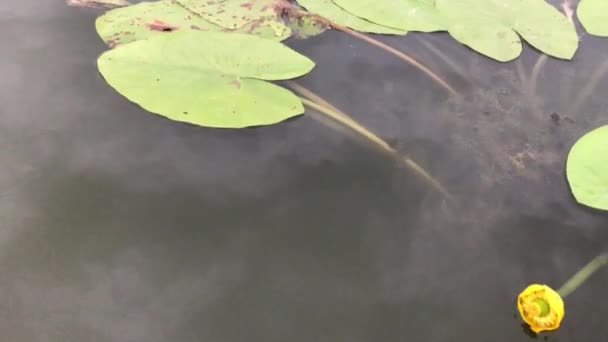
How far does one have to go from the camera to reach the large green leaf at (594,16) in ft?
5.41

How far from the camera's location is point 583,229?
1.20 m

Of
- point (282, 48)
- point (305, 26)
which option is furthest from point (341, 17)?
point (282, 48)

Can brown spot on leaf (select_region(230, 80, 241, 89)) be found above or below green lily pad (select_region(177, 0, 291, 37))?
below

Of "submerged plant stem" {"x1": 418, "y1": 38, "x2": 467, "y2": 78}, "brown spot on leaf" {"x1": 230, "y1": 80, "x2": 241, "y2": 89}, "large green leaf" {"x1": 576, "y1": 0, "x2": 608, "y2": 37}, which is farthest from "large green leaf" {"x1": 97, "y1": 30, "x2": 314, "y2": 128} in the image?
"large green leaf" {"x1": 576, "y1": 0, "x2": 608, "y2": 37}

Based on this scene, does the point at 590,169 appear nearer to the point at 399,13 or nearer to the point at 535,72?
the point at 535,72

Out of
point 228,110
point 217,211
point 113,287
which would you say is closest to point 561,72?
point 228,110

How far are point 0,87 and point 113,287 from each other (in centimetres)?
58

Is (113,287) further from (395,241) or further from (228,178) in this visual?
(395,241)

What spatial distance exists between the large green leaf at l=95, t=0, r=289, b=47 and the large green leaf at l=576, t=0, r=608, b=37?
83 centimetres

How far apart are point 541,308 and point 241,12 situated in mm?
1016

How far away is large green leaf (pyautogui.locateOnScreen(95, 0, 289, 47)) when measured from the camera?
1463 millimetres

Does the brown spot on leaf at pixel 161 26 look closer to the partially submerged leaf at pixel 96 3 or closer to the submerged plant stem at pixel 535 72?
the partially submerged leaf at pixel 96 3

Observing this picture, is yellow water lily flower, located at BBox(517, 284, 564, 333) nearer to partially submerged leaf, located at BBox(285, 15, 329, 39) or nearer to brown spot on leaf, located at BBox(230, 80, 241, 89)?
brown spot on leaf, located at BBox(230, 80, 241, 89)

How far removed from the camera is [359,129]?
4.37ft
